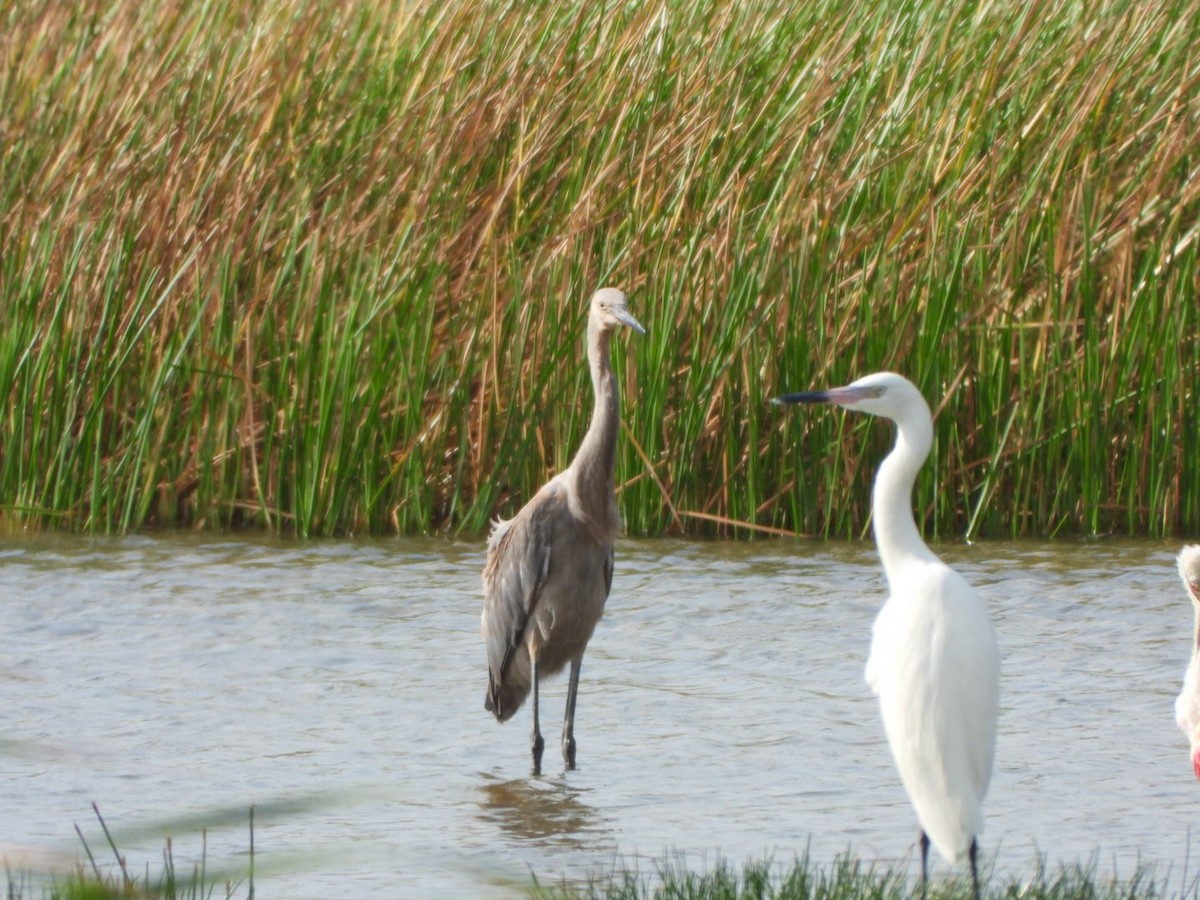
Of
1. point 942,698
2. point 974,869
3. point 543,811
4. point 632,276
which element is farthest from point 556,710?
point 974,869

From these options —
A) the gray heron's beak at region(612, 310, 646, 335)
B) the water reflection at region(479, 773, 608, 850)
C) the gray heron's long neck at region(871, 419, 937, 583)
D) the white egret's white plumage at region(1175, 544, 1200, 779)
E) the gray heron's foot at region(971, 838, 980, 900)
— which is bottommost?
the water reflection at region(479, 773, 608, 850)

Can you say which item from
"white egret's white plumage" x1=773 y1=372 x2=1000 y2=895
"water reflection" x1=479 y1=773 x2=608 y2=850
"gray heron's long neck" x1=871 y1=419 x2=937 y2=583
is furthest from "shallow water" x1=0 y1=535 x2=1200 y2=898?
"gray heron's long neck" x1=871 y1=419 x2=937 y2=583

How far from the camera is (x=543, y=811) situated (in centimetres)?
471

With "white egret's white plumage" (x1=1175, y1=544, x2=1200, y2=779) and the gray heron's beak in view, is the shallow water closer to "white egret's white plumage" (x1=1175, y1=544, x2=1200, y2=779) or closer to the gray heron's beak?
"white egret's white plumage" (x1=1175, y1=544, x2=1200, y2=779)

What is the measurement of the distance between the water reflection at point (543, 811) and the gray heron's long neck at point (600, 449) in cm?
82

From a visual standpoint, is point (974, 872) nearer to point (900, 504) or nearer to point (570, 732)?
point (900, 504)

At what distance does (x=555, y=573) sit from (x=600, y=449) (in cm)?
39

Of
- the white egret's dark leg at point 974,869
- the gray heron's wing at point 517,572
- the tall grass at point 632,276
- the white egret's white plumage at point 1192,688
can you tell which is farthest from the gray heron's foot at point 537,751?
the tall grass at point 632,276

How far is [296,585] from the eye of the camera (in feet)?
24.2

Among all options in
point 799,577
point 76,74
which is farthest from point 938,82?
point 76,74

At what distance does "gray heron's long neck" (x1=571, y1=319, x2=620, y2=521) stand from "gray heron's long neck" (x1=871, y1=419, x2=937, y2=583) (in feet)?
5.25

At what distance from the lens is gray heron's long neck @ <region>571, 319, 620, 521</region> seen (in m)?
5.34

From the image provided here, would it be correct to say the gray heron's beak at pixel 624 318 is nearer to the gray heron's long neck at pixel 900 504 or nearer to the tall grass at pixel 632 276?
the gray heron's long neck at pixel 900 504

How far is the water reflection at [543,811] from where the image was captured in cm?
444
